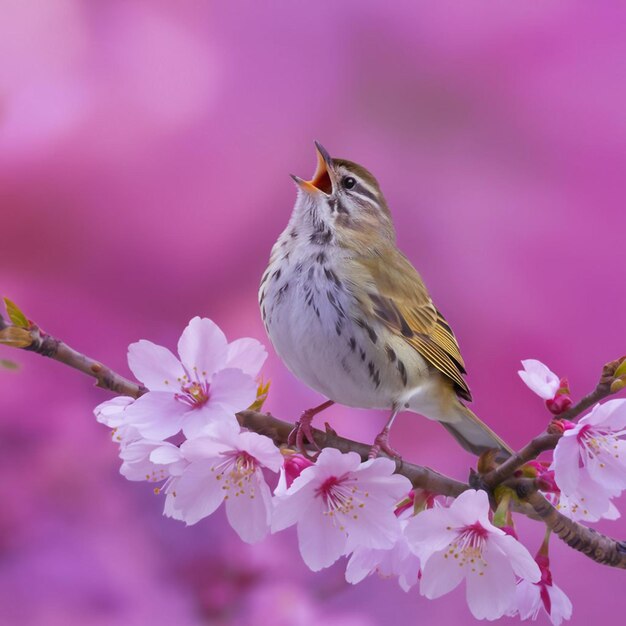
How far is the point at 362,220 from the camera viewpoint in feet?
2.08

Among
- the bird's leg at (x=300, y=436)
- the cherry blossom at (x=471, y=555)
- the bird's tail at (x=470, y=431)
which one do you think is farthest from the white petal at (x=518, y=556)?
the bird's tail at (x=470, y=431)

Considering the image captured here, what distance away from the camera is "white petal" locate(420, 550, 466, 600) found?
43 cm

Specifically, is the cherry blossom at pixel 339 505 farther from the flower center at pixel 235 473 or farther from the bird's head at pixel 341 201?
the bird's head at pixel 341 201

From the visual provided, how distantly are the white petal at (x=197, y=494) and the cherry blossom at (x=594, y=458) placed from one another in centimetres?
16

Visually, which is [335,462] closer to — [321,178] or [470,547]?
[470,547]

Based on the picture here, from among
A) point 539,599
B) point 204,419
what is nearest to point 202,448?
point 204,419

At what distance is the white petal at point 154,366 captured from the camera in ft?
1.32

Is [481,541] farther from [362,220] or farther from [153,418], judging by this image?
[362,220]

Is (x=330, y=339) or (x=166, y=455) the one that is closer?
(x=166, y=455)

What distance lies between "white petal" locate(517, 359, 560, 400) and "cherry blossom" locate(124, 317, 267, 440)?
0.46 ft

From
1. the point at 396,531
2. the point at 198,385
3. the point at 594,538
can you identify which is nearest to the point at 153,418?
the point at 198,385

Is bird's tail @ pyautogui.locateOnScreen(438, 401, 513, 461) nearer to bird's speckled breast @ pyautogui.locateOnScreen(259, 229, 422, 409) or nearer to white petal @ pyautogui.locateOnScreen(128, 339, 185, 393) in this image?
bird's speckled breast @ pyautogui.locateOnScreen(259, 229, 422, 409)

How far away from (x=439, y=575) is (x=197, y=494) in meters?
0.13

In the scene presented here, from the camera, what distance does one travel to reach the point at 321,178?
64 centimetres
